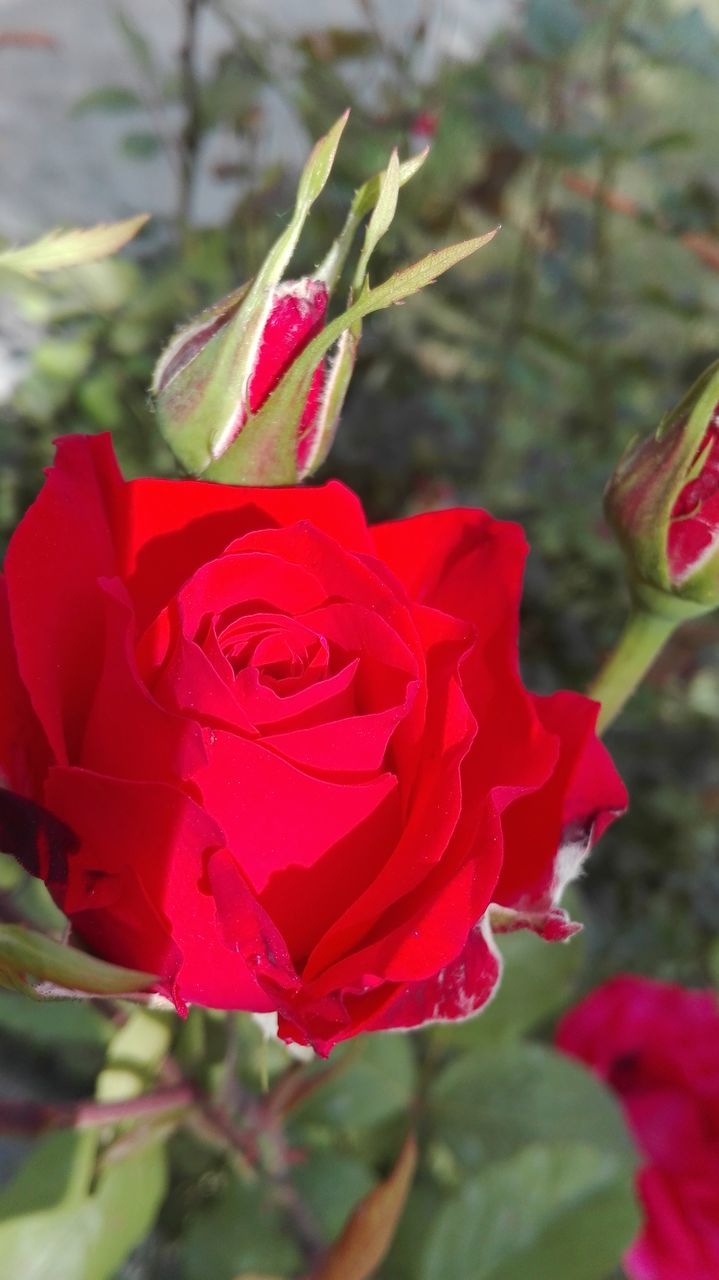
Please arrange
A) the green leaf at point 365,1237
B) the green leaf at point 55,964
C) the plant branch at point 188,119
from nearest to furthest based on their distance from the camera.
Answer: the green leaf at point 55,964 → the green leaf at point 365,1237 → the plant branch at point 188,119

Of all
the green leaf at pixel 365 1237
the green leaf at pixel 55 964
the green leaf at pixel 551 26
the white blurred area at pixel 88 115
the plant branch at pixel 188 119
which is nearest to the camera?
the green leaf at pixel 55 964

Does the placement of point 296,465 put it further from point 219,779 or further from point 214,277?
point 214,277

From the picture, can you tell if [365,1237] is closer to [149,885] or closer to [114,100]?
[149,885]

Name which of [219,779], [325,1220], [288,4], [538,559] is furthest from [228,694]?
[288,4]

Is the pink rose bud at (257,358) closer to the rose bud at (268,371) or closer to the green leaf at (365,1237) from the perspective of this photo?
the rose bud at (268,371)

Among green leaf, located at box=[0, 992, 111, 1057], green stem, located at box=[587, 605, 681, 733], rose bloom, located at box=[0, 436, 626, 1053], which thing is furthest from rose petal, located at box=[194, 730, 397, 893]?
green leaf, located at box=[0, 992, 111, 1057]

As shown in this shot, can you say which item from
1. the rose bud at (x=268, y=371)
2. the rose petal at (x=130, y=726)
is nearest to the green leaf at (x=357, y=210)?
the rose bud at (x=268, y=371)
